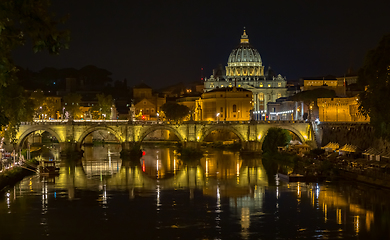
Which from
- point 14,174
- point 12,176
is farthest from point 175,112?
point 12,176

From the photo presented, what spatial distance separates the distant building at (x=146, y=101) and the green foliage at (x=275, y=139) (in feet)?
153

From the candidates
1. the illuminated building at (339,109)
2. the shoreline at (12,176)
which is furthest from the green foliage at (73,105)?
the shoreline at (12,176)

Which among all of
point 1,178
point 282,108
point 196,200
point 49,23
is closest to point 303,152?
point 196,200

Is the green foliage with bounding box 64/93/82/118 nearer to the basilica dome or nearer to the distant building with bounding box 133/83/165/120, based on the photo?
the distant building with bounding box 133/83/165/120

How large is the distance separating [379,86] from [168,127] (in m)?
28.9

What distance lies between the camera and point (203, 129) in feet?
189

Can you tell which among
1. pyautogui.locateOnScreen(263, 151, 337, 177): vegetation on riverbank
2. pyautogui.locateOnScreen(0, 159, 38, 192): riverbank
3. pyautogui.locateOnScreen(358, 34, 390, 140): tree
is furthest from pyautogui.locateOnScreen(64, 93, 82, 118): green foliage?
pyautogui.locateOnScreen(358, 34, 390, 140): tree

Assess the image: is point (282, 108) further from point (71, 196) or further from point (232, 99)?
point (71, 196)

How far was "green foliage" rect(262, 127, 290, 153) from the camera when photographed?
56031mm

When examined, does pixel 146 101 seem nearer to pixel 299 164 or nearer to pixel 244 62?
pixel 244 62

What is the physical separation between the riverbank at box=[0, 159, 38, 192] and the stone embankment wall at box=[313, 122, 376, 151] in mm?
24713

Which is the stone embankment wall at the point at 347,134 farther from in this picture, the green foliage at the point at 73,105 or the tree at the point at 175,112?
the green foliage at the point at 73,105

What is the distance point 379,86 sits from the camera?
105 feet

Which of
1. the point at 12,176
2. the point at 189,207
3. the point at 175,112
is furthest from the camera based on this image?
the point at 175,112
